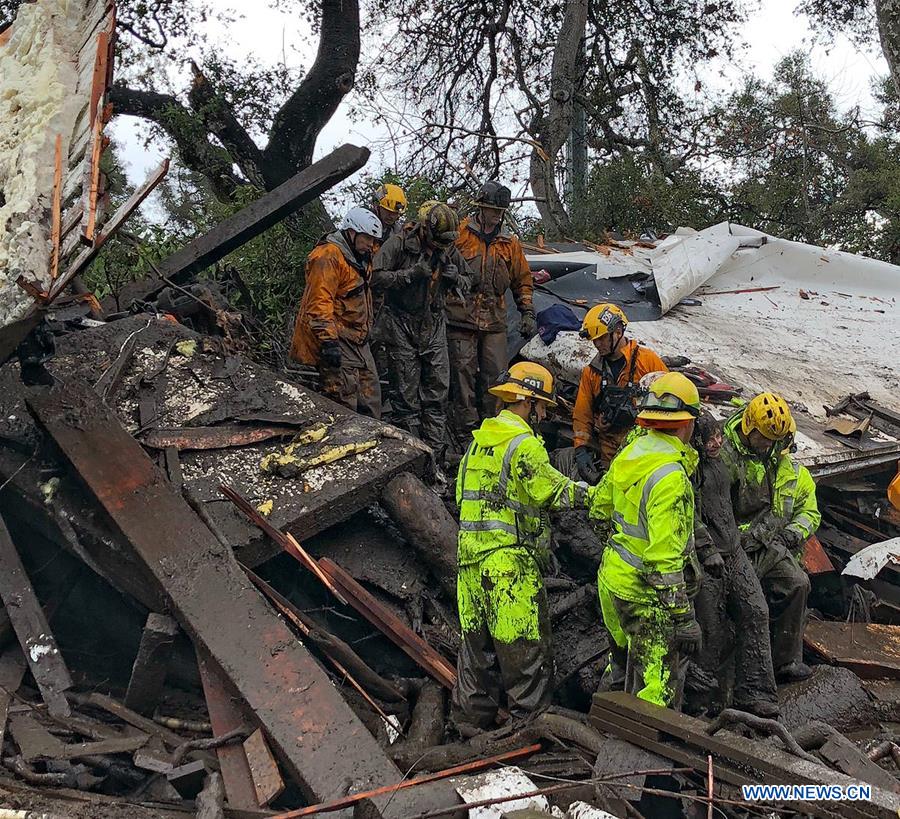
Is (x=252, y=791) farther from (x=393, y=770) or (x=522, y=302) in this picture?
(x=522, y=302)

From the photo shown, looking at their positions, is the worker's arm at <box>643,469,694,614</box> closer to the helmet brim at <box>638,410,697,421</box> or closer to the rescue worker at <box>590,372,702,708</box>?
the rescue worker at <box>590,372,702,708</box>

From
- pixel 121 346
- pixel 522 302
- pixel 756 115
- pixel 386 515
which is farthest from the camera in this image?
pixel 756 115

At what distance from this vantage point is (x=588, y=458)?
577 cm

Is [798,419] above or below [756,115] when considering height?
below

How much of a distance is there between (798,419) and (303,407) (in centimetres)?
394

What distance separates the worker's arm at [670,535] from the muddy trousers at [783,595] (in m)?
1.32

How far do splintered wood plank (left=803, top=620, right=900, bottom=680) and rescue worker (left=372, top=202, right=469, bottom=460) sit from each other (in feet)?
9.77

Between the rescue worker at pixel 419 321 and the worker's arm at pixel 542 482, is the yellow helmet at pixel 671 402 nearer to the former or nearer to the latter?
the worker's arm at pixel 542 482

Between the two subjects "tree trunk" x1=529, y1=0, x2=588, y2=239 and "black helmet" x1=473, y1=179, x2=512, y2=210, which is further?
"tree trunk" x1=529, y1=0, x2=588, y2=239

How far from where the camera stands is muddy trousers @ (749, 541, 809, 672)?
4730 mm

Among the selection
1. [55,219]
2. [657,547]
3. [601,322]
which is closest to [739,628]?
[657,547]

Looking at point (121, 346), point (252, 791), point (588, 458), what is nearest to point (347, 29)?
point (121, 346)

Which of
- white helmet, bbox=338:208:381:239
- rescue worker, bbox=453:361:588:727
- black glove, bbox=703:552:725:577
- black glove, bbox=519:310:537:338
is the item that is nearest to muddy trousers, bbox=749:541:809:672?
black glove, bbox=703:552:725:577

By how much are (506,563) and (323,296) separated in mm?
2716
